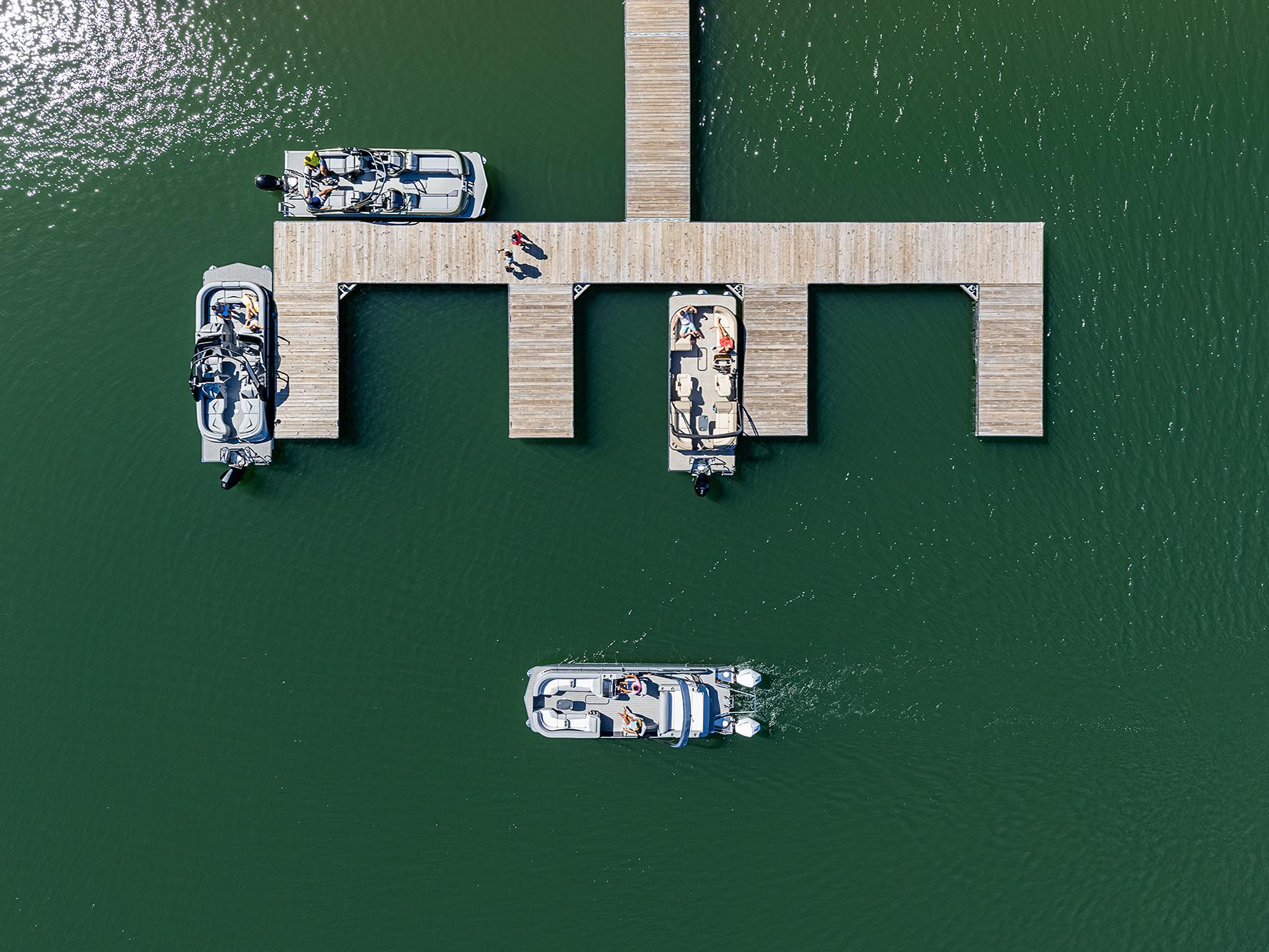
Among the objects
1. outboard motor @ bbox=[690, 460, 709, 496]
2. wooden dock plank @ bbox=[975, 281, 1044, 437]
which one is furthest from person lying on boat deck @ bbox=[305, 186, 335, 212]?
wooden dock plank @ bbox=[975, 281, 1044, 437]

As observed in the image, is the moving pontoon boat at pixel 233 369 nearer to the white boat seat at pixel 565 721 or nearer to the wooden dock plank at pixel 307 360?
the wooden dock plank at pixel 307 360

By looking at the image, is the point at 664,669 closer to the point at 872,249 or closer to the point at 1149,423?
the point at 872,249

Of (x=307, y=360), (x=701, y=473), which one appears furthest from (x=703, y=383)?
(x=307, y=360)

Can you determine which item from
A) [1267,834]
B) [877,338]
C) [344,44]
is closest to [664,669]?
[877,338]

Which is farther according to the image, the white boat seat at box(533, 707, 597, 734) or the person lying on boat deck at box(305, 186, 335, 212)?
the white boat seat at box(533, 707, 597, 734)

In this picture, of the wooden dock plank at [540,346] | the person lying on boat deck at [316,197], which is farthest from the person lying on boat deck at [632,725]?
the person lying on boat deck at [316,197]

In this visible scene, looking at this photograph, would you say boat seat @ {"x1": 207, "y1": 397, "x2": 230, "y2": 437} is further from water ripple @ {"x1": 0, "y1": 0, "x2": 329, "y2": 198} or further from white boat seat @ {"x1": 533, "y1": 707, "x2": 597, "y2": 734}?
white boat seat @ {"x1": 533, "y1": 707, "x2": 597, "y2": 734}
